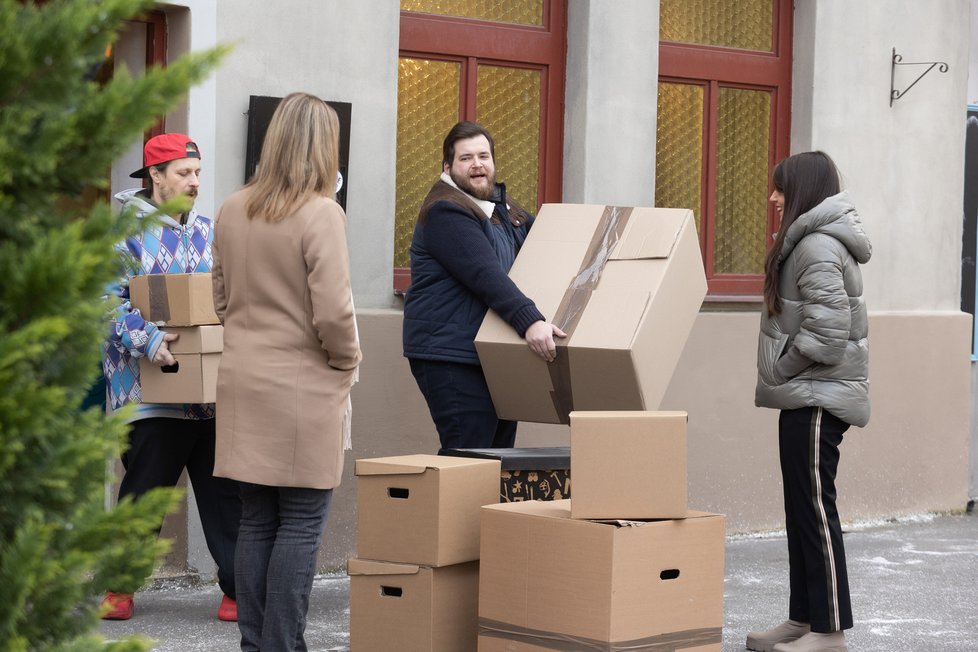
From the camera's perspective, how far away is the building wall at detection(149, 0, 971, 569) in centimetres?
573

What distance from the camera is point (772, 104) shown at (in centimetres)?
737

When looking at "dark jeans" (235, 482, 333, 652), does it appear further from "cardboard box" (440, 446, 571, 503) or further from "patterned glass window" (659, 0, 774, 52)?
"patterned glass window" (659, 0, 774, 52)

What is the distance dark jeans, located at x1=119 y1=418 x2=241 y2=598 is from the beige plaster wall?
3.55 feet

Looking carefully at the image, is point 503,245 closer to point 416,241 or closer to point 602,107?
point 416,241

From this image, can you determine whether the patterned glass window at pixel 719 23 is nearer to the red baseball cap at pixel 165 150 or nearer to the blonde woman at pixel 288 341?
the red baseball cap at pixel 165 150

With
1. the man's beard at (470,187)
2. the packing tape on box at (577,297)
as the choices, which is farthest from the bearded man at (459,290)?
the packing tape on box at (577,297)

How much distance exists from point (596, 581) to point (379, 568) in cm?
72

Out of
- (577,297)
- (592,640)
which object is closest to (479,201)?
(577,297)

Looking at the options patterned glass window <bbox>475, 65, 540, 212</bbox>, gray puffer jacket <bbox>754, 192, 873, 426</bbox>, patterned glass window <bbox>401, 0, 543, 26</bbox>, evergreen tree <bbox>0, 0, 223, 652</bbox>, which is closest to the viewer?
evergreen tree <bbox>0, 0, 223, 652</bbox>

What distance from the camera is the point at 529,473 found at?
4387 millimetres

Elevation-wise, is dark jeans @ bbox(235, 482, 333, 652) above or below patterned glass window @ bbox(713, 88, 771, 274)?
below

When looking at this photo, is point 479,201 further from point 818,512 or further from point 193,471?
point 818,512

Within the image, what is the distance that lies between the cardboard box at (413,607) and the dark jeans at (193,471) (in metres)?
0.74

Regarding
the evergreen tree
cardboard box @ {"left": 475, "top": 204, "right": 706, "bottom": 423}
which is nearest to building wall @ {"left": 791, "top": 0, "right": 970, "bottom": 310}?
cardboard box @ {"left": 475, "top": 204, "right": 706, "bottom": 423}
